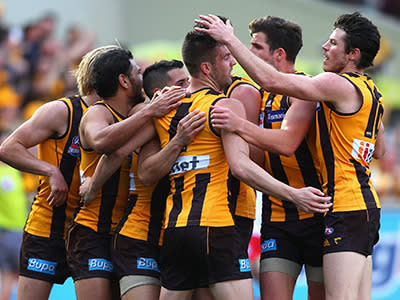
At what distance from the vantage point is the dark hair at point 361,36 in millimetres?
5168

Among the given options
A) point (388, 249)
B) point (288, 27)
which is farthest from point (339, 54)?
point (388, 249)

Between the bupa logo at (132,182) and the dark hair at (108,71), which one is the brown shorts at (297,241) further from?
the dark hair at (108,71)

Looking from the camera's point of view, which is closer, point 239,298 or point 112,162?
point 239,298

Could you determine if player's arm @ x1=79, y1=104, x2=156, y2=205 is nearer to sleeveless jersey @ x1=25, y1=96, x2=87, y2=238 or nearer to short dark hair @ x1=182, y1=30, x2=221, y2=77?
sleeveless jersey @ x1=25, y1=96, x2=87, y2=238

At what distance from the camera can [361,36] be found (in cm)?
516

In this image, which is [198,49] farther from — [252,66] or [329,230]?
[329,230]

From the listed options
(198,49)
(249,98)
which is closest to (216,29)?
(198,49)

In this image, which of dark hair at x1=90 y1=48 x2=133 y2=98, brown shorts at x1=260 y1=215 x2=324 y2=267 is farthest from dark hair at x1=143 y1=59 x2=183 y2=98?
brown shorts at x1=260 y1=215 x2=324 y2=267

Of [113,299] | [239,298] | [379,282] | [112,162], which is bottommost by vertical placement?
[379,282]

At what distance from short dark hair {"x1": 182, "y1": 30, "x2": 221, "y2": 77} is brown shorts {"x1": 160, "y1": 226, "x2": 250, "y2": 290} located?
1.18 m

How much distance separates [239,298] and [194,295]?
2.06 ft

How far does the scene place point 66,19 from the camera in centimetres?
1630

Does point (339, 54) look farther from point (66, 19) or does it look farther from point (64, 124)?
point (66, 19)

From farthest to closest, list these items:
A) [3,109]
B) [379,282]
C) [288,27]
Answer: [3,109] → [379,282] → [288,27]
